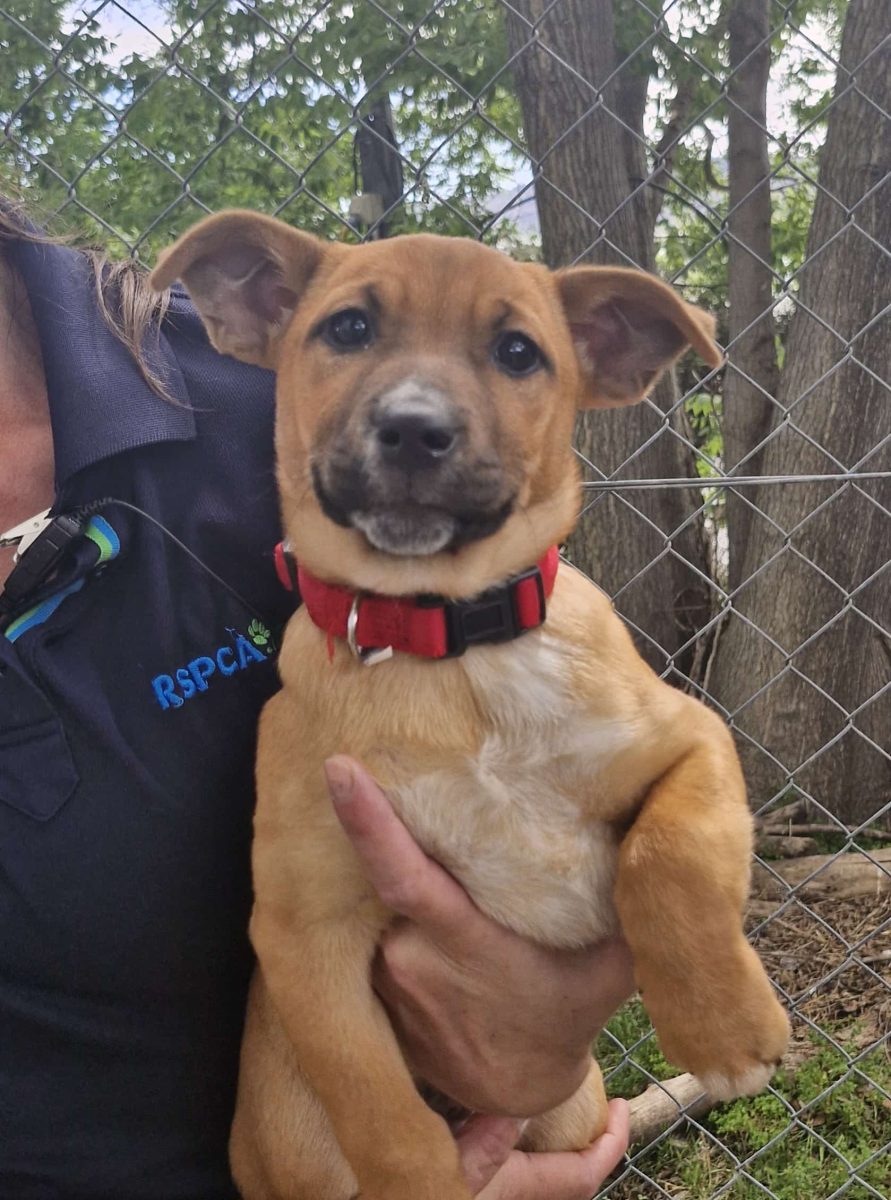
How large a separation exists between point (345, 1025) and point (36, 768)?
653mm

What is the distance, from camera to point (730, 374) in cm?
441

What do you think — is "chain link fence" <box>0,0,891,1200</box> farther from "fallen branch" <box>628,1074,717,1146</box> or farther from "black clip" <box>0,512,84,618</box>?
"black clip" <box>0,512,84,618</box>

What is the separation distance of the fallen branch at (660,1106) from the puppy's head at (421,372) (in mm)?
2036

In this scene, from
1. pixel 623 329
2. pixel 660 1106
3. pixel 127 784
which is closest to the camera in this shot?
pixel 127 784

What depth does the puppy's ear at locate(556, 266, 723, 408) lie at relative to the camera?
2000 mm

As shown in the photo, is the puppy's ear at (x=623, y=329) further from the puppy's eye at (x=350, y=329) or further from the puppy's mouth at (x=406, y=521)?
the puppy's mouth at (x=406, y=521)

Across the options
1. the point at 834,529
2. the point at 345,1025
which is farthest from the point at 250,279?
the point at 834,529

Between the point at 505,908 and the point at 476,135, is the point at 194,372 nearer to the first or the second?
the point at 505,908

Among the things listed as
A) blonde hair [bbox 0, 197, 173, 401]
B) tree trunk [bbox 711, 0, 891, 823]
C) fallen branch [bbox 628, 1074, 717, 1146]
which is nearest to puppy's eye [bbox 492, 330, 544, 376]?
blonde hair [bbox 0, 197, 173, 401]

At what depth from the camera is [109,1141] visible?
1.93 meters

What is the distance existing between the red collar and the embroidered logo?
0.25 m

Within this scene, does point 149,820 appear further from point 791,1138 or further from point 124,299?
point 791,1138

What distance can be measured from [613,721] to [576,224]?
2201 mm

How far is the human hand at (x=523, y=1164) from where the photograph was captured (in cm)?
191
